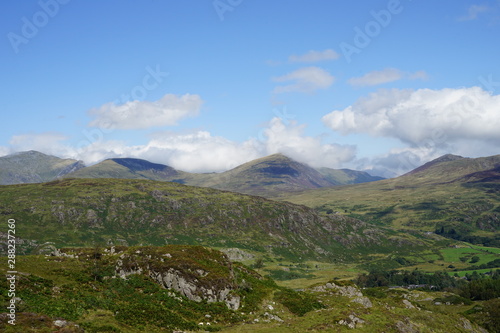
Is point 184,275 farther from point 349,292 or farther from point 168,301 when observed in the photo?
point 349,292

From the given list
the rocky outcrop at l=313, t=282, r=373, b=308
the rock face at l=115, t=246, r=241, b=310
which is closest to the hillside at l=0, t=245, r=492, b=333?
the rock face at l=115, t=246, r=241, b=310

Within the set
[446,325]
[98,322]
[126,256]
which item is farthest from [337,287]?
[98,322]

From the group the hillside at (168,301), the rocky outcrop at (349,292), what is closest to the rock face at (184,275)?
the hillside at (168,301)

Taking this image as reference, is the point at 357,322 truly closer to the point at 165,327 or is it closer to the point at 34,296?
the point at 165,327

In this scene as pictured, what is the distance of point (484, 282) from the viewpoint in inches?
6191

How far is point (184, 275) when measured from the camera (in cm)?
5772

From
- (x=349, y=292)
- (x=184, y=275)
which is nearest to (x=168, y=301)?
(x=184, y=275)

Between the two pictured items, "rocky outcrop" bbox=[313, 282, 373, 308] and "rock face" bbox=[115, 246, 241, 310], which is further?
"rocky outcrop" bbox=[313, 282, 373, 308]

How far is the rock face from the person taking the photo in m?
56.8

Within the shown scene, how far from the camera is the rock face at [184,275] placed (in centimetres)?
5684

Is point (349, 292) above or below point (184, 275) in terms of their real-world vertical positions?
below

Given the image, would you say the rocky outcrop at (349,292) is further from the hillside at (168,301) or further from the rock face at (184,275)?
the rock face at (184,275)

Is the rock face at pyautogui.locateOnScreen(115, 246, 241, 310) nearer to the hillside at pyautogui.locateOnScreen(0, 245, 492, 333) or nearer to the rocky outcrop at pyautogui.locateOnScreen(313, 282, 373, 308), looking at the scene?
the hillside at pyautogui.locateOnScreen(0, 245, 492, 333)

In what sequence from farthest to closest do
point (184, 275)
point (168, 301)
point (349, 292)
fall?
point (349, 292) → point (184, 275) → point (168, 301)
